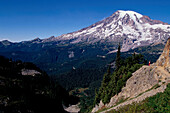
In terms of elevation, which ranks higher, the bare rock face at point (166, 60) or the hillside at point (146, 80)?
the bare rock face at point (166, 60)

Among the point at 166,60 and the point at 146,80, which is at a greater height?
the point at 166,60

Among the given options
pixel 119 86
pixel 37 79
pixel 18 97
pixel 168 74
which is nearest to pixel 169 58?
pixel 168 74

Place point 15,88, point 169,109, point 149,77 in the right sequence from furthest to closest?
1. point 15,88
2. point 149,77
3. point 169,109

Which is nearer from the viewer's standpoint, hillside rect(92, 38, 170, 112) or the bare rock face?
hillside rect(92, 38, 170, 112)

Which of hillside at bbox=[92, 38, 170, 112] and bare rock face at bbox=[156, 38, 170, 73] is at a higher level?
bare rock face at bbox=[156, 38, 170, 73]

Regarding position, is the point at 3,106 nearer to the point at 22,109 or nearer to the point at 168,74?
the point at 22,109

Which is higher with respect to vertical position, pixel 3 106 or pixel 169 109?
pixel 169 109

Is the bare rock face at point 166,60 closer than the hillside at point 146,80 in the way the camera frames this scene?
No

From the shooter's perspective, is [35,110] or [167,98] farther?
[35,110]

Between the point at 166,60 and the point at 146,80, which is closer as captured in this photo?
the point at 166,60

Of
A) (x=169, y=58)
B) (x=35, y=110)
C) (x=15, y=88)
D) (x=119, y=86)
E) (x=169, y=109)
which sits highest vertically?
(x=169, y=58)

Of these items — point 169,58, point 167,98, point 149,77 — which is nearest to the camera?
point 167,98
